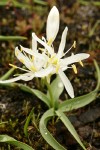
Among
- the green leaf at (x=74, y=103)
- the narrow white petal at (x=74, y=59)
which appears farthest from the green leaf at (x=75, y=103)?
the narrow white petal at (x=74, y=59)

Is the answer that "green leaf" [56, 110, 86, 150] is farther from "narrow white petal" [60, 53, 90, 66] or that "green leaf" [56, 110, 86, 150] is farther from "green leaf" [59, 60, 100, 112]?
"narrow white petal" [60, 53, 90, 66]

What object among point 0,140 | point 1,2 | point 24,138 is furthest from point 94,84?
point 1,2

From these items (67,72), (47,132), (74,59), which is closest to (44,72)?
(74,59)

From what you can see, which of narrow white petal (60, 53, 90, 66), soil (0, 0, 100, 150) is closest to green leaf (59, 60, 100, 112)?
soil (0, 0, 100, 150)

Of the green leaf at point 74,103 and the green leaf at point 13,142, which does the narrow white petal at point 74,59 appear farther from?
the green leaf at point 13,142

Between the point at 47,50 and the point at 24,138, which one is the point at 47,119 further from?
the point at 47,50

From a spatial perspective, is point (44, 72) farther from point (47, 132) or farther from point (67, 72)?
point (67, 72)
